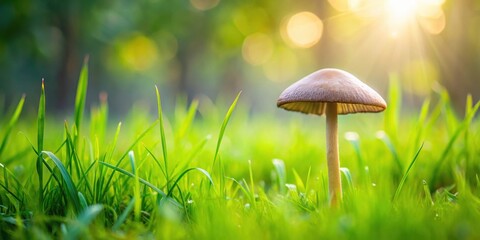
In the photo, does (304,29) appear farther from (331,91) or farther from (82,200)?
(82,200)

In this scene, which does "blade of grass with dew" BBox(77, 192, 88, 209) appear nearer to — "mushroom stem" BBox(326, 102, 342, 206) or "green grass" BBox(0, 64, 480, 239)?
"green grass" BBox(0, 64, 480, 239)

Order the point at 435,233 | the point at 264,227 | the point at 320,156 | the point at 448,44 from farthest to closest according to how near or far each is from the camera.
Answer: the point at 448,44
the point at 320,156
the point at 264,227
the point at 435,233

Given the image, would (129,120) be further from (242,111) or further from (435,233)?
(435,233)

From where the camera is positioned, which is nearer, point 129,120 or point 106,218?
point 106,218

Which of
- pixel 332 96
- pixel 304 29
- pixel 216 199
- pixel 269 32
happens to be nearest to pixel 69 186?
pixel 216 199

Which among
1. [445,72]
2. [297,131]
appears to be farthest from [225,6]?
[297,131]

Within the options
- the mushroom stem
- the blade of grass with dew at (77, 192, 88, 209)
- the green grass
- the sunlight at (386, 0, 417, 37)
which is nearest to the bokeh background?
the sunlight at (386, 0, 417, 37)

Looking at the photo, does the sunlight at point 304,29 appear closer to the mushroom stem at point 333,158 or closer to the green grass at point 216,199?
the green grass at point 216,199

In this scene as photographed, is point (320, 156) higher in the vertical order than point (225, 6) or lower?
lower
